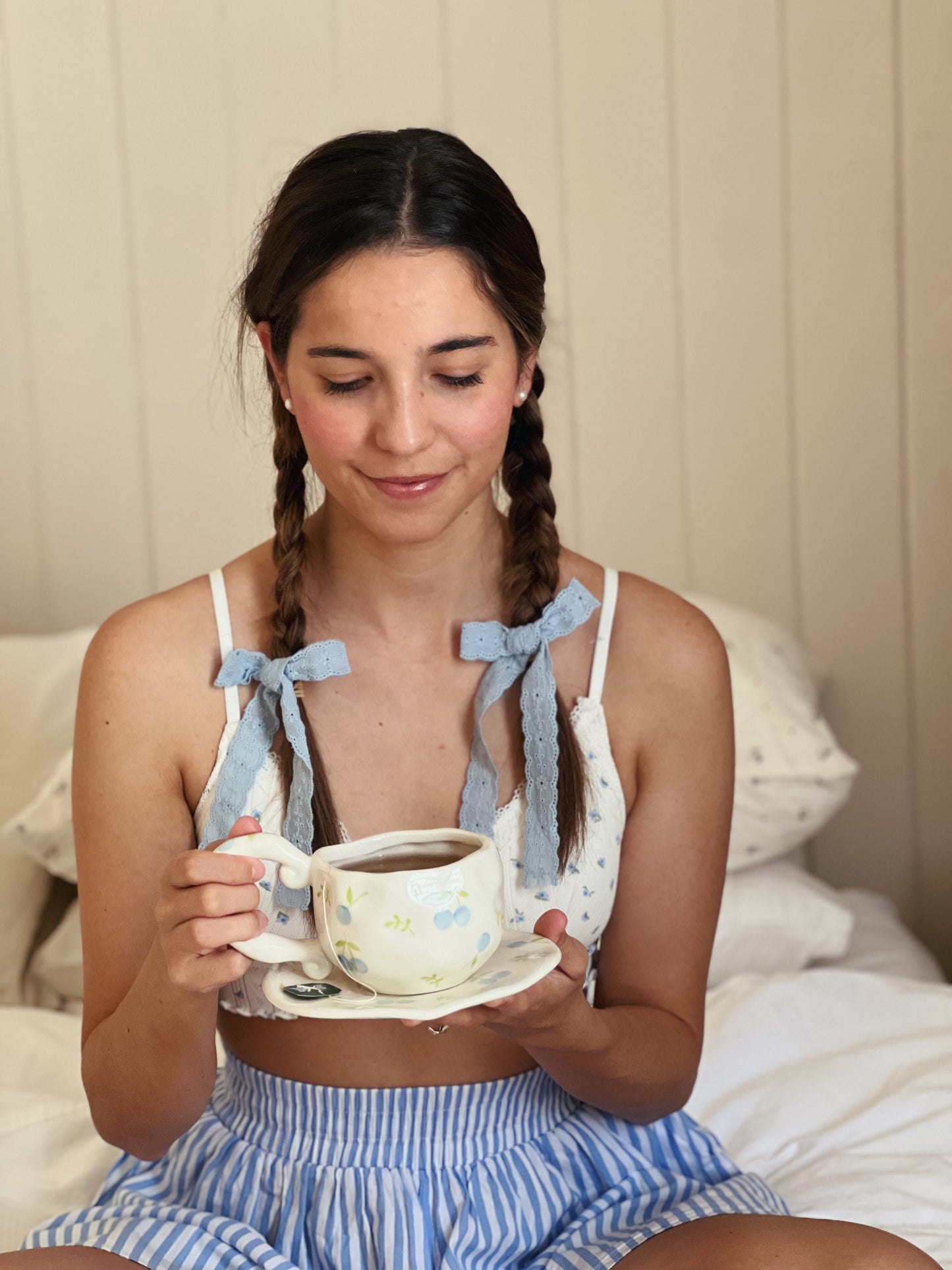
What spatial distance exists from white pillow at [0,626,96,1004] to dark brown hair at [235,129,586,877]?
2.15 feet

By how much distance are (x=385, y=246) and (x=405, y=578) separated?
29 cm

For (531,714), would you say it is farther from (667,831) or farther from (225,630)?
(225,630)

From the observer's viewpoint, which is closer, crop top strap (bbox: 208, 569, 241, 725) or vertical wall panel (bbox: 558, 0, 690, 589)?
crop top strap (bbox: 208, 569, 241, 725)

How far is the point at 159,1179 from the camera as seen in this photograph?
1065 mm

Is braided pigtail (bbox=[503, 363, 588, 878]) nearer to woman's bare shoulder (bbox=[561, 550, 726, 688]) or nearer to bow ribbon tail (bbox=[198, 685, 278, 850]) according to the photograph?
woman's bare shoulder (bbox=[561, 550, 726, 688])

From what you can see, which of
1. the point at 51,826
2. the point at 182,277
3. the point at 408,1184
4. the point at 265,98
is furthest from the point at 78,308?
the point at 408,1184

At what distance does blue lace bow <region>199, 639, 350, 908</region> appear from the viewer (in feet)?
3.31

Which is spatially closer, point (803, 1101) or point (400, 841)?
point (400, 841)

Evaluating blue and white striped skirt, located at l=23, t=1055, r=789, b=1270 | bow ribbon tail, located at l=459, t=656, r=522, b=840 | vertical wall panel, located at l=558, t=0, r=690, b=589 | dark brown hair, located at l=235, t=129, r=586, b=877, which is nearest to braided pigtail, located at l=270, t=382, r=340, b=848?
dark brown hair, located at l=235, t=129, r=586, b=877

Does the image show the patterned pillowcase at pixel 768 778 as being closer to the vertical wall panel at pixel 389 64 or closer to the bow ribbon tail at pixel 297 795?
the bow ribbon tail at pixel 297 795

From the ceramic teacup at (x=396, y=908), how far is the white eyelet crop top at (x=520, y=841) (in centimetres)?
28

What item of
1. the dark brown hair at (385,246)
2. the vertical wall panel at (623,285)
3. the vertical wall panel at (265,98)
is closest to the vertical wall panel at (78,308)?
the vertical wall panel at (265,98)

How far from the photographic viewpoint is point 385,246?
93cm

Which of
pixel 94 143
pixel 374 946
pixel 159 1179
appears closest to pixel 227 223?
pixel 94 143
